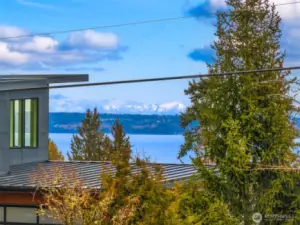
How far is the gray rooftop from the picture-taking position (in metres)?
22.7

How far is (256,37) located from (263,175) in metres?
3.76

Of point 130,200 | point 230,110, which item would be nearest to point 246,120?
point 230,110

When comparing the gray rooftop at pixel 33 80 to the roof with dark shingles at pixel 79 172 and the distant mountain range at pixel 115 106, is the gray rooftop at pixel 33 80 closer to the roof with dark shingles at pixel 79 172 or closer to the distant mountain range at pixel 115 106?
the distant mountain range at pixel 115 106

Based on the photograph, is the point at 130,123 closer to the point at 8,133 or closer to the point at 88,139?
the point at 88,139

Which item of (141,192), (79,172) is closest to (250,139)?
(141,192)

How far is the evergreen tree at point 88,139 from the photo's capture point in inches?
2271

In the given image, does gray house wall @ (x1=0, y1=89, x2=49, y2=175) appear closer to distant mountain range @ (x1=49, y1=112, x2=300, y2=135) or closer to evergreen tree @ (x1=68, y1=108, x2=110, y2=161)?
distant mountain range @ (x1=49, y1=112, x2=300, y2=135)

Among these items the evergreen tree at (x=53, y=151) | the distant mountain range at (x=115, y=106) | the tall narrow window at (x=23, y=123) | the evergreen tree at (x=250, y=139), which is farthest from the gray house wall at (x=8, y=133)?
the evergreen tree at (x=53, y=151)

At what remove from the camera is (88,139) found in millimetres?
58312

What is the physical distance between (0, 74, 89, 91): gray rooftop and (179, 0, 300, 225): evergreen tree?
8996mm

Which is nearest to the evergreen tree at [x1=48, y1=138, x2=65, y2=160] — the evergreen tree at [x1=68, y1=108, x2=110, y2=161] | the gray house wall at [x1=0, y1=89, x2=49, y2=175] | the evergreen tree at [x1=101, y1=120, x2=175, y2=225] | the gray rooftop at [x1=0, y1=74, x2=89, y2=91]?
the evergreen tree at [x1=68, y1=108, x2=110, y2=161]

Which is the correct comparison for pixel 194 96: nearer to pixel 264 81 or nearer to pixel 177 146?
pixel 177 146

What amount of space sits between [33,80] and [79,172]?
15.0 ft

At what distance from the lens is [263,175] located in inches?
640
